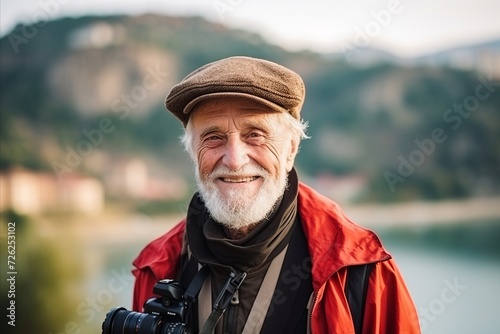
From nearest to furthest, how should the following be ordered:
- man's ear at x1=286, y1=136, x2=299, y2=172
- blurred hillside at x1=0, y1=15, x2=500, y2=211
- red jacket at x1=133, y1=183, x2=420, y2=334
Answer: red jacket at x1=133, y1=183, x2=420, y2=334, man's ear at x1=286, y1=136, x2=299, y2=172, blurred hillside at x1=0, y1=15, x2=500, y2=211

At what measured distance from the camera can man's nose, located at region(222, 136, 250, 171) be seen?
5.12 feet

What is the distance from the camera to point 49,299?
11773mm

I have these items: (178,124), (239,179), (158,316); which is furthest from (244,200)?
(178,124)

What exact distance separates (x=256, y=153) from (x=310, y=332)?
555mm

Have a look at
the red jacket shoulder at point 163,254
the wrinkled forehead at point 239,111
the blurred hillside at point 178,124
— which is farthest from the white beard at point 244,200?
the blurred hillside at point 178,124

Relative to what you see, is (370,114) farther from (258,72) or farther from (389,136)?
(258,72)

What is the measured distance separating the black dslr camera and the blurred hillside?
947 inches

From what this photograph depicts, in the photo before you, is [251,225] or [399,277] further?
[251,225]

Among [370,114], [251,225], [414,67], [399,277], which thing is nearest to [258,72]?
[251,225]

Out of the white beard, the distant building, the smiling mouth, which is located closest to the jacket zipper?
the white beard

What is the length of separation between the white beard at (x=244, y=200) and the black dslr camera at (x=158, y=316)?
0.86 feet

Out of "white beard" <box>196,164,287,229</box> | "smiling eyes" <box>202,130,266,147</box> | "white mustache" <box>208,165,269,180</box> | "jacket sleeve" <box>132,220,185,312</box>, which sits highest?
"smiling eyes" <box>202,130,266,147</box>

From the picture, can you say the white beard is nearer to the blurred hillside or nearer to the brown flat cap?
the brown flat cap

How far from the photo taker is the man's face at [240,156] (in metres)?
1.57
